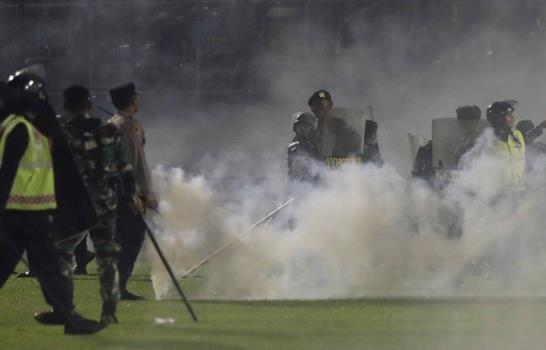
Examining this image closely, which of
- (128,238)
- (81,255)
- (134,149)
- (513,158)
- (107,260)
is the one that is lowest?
(81,255)

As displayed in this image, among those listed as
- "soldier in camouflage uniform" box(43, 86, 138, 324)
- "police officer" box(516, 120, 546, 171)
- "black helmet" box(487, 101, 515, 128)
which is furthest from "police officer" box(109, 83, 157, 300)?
"police officer" box(516, 120, 546, 171)

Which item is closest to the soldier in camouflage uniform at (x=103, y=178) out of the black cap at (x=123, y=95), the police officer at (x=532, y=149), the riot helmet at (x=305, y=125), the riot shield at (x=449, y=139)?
the black cap at (x=123, y=95)

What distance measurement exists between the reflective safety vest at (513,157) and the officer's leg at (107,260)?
4.80 meters

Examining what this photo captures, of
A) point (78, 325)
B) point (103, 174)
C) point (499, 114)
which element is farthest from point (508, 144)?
point (78, 325)

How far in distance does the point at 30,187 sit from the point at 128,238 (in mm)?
2795

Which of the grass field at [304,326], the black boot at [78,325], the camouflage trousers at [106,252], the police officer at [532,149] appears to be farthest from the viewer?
the police officer at [532,149]

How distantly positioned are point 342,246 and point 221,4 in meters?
16.9

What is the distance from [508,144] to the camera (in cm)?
1491

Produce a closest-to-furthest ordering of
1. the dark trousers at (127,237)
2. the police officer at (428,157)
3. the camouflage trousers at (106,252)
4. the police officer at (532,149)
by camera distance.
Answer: the camouflage trousers at (106,252) → the dark trousers at (127,237) → the police officer at (428,157) → the police officer at (532,149)

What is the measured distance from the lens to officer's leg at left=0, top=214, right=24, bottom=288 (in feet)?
33.2

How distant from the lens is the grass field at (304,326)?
393 inches

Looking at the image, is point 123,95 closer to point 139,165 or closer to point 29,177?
point 139,165

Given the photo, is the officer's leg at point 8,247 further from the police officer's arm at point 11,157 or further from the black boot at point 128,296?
the black boot at point 128,296

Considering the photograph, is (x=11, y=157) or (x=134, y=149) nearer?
(x=11, y=157)
